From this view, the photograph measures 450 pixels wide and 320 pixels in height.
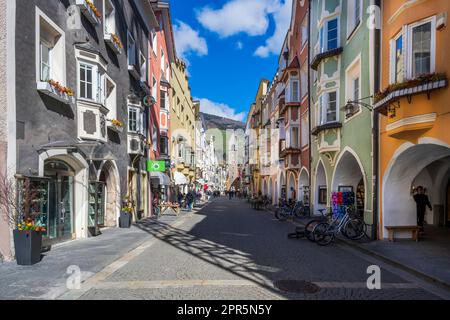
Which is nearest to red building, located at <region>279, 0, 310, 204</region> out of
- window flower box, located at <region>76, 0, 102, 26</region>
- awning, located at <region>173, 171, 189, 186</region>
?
awning, located at <region>173, 171, 189, 186</region>

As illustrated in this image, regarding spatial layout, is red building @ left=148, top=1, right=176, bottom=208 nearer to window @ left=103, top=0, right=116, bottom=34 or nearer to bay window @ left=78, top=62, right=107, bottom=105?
window @ left=103, top=0, right=116, bottom=34

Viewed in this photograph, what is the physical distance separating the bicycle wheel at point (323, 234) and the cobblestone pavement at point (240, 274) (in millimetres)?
282

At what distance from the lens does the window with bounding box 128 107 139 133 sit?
682 inches

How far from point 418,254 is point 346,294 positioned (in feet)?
14.4

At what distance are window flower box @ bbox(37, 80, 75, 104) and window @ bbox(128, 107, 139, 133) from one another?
6198mm

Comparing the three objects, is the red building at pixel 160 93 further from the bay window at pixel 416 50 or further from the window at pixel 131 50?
the bay window at pixel 416 50

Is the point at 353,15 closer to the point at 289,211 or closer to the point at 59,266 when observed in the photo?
the point at 289,211

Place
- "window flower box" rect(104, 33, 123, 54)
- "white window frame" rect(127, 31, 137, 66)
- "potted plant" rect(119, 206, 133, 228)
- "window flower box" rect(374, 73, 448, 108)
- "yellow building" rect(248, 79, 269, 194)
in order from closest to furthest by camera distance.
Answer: "window flower box" rect(374, 73, 448, 108) < "window flower box" rect(104, 33, 123, 54) < "potted plant" rect(119, 206, 133, 228) < "white window frame" rect(127, 31, 137, 66) < "yellow building" rect(248, 79, 269, 194)

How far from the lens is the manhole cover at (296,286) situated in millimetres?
6180

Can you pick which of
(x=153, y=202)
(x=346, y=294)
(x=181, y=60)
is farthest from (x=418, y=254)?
(x=181, y=60)

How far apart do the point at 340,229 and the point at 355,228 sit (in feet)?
2.15

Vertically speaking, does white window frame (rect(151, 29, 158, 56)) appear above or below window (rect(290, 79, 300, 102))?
above

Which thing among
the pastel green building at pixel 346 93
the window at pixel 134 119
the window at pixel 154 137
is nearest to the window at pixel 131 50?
the window at pixel 134 119

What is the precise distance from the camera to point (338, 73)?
1619 cm
